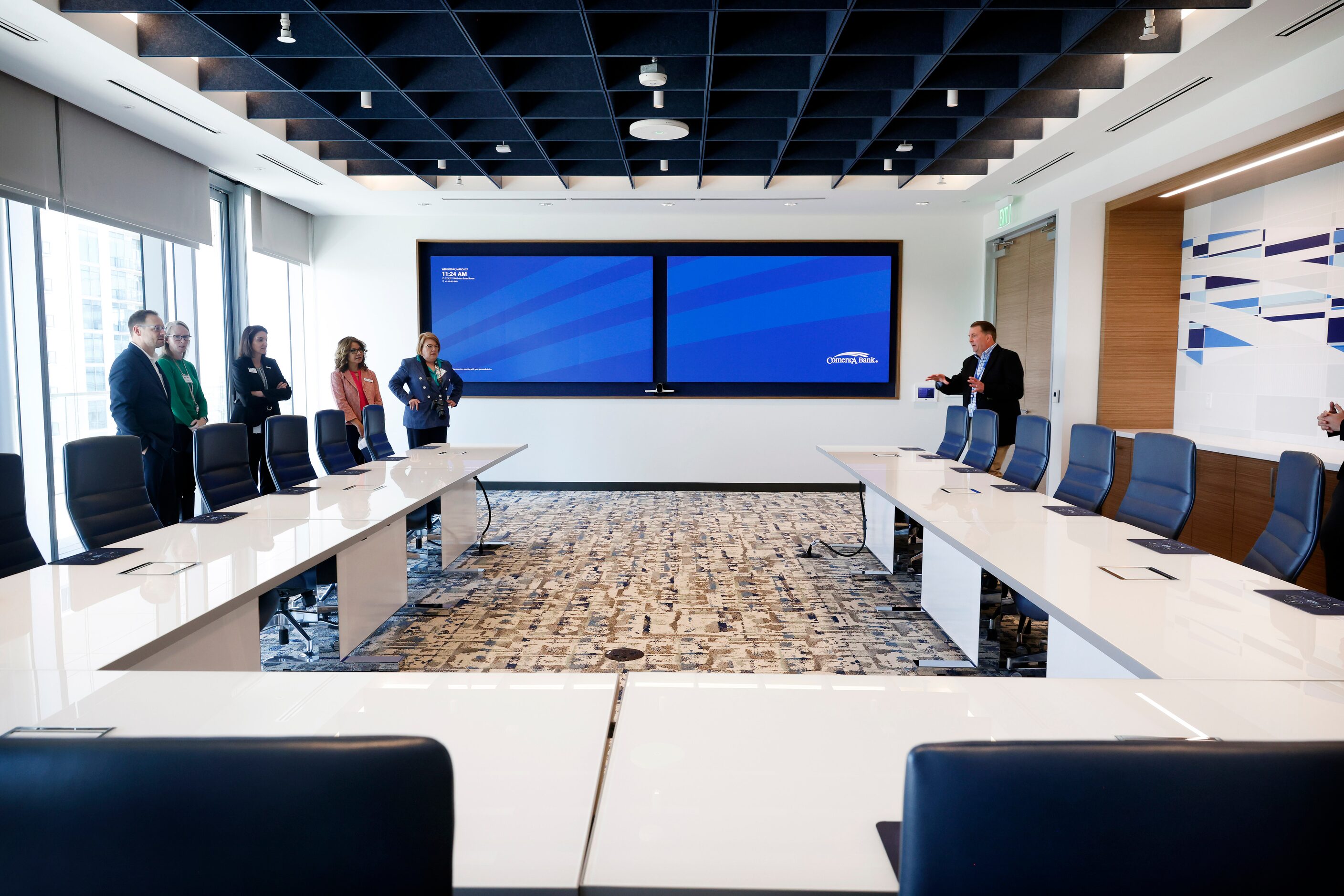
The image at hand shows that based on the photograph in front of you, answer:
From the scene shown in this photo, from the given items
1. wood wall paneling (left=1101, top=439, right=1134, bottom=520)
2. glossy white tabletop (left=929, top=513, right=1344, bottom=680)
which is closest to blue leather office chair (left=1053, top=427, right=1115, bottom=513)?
glossy white tabletop (left=929, top=513, right=1344, bottom=680)

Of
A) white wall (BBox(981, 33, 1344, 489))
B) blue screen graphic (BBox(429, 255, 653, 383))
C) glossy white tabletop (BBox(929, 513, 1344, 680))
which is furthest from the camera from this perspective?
blue screen graphic (BBox(429, 255, 653, 383))

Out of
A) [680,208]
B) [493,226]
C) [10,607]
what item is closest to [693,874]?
[10,607]

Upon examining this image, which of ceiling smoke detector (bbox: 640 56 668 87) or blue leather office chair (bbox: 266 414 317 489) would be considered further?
blue leather office chair (bbox: 266 414 317 489)

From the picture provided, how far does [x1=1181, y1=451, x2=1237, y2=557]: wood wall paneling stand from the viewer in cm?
534

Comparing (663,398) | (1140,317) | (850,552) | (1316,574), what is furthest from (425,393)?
(1316,574)

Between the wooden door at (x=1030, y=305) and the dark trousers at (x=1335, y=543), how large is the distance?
4170 mm

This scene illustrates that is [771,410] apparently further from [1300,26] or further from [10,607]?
[10,607]

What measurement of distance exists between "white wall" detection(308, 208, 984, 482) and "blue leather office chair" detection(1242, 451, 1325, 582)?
253 inches

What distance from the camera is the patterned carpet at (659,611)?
3.98 meters

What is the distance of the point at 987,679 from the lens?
169 cm

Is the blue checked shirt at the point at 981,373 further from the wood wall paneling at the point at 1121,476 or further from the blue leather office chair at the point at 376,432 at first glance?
the blue leather office chair at the point at 376,432

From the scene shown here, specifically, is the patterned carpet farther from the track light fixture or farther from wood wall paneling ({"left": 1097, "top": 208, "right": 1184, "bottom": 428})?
the track light fixture

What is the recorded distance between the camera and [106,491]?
346 cm

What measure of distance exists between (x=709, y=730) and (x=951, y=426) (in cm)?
587
